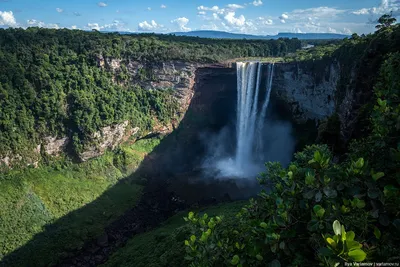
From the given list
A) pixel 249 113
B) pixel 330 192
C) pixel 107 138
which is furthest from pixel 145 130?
pixel 330 192

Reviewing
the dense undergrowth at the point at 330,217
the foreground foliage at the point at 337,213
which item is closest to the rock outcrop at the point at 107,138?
the dense undergrowth at the point at 330,217

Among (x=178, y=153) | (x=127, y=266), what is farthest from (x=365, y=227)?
(x=178, y=153)

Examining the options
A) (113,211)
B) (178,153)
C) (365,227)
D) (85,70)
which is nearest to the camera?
(365,227)

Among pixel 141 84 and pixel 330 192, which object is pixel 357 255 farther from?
pixel 141 84

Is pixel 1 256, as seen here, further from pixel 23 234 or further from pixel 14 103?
pixel 14 103

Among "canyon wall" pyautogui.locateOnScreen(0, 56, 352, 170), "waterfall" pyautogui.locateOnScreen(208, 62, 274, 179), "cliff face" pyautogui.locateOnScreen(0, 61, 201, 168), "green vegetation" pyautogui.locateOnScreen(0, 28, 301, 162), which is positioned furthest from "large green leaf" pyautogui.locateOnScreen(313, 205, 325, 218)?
"cliff face" pyautogui.locateOnScreen(0, 61, 201, 168)

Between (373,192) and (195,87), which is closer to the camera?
(373,192)
